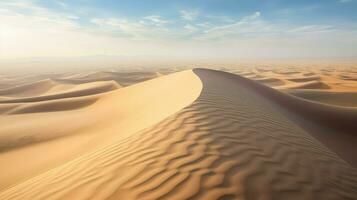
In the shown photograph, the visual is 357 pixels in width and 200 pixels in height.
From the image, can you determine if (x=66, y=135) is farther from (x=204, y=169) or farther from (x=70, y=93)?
(x=70, y=93)

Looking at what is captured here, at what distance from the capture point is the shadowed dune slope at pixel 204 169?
107 inches

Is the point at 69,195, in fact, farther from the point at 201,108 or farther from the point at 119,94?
the point at 119,94

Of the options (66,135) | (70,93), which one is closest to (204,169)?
(66,135)

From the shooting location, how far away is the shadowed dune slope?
273 cm

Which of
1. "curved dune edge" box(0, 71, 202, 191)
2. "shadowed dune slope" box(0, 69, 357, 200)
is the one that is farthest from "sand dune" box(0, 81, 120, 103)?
"shadowed dune slope" box(0, 69, 357, 200)

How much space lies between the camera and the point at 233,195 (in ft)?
8.54

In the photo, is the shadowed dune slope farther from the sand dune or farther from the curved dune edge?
the sand dune

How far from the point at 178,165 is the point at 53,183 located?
157cm

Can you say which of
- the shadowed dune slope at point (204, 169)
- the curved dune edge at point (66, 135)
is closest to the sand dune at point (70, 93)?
the curved dune edge at point (66, 135)

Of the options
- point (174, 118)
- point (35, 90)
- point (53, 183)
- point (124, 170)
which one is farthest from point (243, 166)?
point (35, 90)

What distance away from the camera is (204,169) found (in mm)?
3027

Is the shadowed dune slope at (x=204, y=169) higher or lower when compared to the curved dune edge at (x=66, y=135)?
higher

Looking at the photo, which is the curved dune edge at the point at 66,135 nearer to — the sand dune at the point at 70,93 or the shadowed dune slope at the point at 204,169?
the shadowed dune slope at the point at 204,169

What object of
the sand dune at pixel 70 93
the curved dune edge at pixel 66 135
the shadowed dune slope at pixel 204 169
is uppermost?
the shadowed dune slope at pixel 204 169
